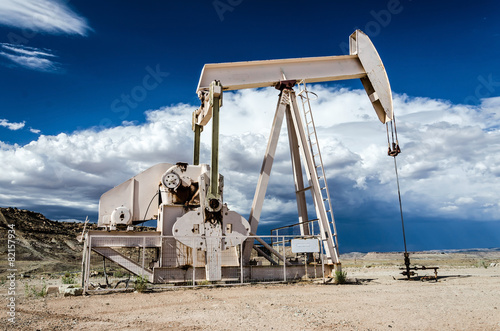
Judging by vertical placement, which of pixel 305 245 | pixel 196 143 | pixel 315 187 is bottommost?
pixel 305 245

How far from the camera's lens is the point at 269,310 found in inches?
215

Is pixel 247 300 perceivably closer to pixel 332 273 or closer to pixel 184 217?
pixel 184 217

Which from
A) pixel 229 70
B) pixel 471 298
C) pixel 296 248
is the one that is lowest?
pixel 471 298

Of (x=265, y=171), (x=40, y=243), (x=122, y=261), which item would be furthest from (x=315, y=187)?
(x=40, y=243)

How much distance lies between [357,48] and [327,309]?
316 inches

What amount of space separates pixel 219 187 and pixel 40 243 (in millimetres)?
17543

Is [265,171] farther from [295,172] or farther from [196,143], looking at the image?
[196,143]

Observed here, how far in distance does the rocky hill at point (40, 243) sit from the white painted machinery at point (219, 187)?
32.4ft

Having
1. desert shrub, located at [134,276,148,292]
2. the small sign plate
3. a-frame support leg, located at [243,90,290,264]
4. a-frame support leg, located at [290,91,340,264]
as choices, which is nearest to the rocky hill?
desert shrub, located at [134,276,148,292]

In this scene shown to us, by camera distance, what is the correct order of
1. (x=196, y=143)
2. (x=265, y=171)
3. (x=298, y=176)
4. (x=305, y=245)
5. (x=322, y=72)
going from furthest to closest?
(x=196, y=143) → (x=298, y=176) → (x=322, y=72) → (x=265, y=171) → (x=305, y=245)

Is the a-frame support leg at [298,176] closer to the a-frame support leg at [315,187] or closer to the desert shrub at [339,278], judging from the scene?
the a-frame support leg at [315,187]

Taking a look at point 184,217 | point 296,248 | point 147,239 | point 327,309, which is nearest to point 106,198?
point 147,239

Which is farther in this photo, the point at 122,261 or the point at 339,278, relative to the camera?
the point at 339,278

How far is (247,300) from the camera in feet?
21.1
